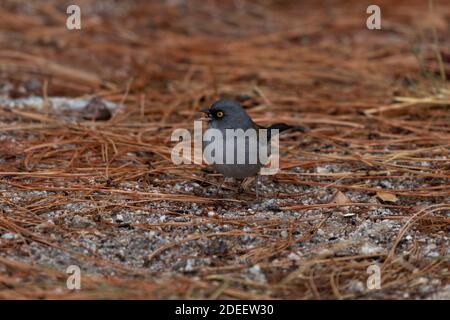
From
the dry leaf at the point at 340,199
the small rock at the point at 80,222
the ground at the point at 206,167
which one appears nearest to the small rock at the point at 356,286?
the ground at the point at 206,167

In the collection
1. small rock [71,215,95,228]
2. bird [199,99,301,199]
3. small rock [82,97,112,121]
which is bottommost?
small rock [71,215,95,228]

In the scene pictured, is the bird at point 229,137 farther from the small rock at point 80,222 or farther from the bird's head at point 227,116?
the small rock at point 80,222

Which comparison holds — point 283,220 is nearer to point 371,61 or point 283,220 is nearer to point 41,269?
point 41,269

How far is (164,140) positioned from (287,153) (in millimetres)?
926

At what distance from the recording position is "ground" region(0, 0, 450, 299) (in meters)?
3.59

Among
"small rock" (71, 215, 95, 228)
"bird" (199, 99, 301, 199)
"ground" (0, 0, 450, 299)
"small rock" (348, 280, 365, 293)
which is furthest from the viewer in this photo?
"bird" (199, 99, 301, 199)

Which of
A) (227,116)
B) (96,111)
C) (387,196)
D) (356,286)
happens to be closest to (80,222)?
(227,116)

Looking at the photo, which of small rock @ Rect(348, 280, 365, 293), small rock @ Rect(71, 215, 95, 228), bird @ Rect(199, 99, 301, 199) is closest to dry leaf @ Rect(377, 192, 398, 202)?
bird @ Rect(199, 99, 301, 199)

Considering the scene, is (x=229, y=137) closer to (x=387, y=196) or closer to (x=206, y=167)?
(x=206, y=167)

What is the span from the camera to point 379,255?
377 cm

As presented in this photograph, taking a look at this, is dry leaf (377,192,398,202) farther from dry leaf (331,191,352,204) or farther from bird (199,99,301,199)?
bird (199,99,301,199)

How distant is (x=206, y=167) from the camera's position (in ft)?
16.8

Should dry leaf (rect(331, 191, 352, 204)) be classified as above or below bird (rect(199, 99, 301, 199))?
below

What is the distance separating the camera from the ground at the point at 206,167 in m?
3.59
